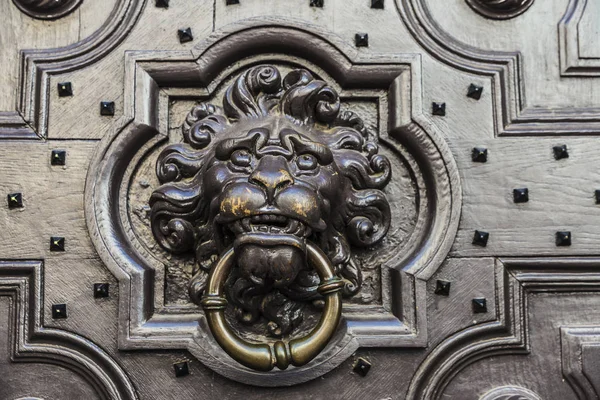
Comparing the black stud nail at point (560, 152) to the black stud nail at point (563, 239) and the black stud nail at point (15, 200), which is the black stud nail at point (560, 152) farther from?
the black stud nail at point (15, 200)

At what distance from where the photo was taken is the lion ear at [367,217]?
737 millimetres

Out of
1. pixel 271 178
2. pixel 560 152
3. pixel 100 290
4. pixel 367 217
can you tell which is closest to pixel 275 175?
pixel 271 178

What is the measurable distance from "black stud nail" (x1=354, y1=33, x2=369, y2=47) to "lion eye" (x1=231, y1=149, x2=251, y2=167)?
0.66 ft

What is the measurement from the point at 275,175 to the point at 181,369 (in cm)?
25

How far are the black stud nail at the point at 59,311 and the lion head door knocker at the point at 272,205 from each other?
0.43 feet

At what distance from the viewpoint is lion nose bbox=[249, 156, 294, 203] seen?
0.64m

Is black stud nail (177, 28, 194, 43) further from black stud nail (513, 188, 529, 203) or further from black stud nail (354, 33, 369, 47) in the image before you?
black stud nail (513, 188, 529, 203)

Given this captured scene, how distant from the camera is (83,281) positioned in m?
0.74

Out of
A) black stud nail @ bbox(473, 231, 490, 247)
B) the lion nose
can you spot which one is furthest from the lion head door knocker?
black stud nail @ bbox(473, 231, 490, 247)

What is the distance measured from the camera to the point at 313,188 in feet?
2.21

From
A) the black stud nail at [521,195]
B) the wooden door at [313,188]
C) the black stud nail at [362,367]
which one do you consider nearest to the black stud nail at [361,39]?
the wooden door at [313,188]

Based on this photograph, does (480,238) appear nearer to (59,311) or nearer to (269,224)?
(269,224)

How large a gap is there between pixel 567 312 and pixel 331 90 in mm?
373

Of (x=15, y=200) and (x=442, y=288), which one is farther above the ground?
(x=15, y=200)
